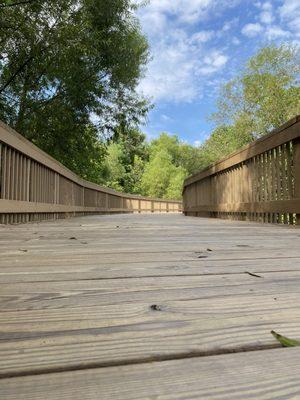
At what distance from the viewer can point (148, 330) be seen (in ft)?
2.57

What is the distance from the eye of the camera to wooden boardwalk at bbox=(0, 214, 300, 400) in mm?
556

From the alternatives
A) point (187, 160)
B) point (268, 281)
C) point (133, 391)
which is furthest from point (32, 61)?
point (187, 160)

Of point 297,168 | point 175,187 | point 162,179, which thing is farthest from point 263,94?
point 297,168

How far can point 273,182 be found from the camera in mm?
4262

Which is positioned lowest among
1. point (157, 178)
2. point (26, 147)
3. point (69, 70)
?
point (26, 147)

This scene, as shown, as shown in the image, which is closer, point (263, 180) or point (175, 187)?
point (263, 180)

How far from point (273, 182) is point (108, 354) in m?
3.90

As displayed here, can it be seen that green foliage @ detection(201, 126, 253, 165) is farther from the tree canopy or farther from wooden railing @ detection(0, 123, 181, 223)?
wooden railing @ detection(0, 123, 181, 223)

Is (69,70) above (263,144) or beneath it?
above

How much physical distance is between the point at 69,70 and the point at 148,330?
7018 millimetres

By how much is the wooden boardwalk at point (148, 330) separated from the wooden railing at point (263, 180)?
255 centimetres

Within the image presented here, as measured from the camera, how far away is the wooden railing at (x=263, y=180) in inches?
151

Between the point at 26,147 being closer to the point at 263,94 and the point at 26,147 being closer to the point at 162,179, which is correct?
the point at 263,94

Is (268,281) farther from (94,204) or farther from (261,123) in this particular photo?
(261,123)
